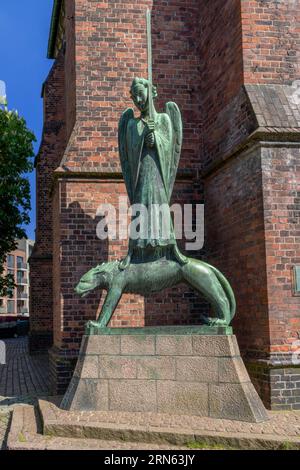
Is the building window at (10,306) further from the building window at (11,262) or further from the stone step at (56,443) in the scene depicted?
the stone step at (56,443)

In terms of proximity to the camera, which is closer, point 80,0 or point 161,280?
point 161,280

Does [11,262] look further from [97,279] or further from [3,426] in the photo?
[97,279]

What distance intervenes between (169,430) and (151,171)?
10.7 feet

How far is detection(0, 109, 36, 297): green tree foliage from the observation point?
60.8ft

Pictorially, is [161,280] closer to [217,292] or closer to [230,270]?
[217,292]

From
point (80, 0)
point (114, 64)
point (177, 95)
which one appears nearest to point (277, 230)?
point (177, 95)

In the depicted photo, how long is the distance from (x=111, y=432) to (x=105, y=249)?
4.49 metres

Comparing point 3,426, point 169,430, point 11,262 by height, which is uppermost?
point 11,262

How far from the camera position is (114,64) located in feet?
35.2

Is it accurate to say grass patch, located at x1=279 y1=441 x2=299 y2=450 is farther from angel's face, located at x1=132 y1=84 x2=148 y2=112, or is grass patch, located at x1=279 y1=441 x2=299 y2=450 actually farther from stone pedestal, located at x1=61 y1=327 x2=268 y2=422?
angel's face, located at x1=132 y1=84 x2=148 y2=112

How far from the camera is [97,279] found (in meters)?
7.31

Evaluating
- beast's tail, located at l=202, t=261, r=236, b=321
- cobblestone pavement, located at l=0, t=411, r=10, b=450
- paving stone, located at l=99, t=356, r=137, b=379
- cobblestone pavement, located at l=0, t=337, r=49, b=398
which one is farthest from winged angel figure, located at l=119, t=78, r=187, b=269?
cobblestone pavement, located at l=0, t=337, r=49, b=398

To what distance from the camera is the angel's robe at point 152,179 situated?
728cm

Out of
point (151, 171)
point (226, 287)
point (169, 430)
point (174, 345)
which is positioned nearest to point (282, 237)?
point (226, 287)
